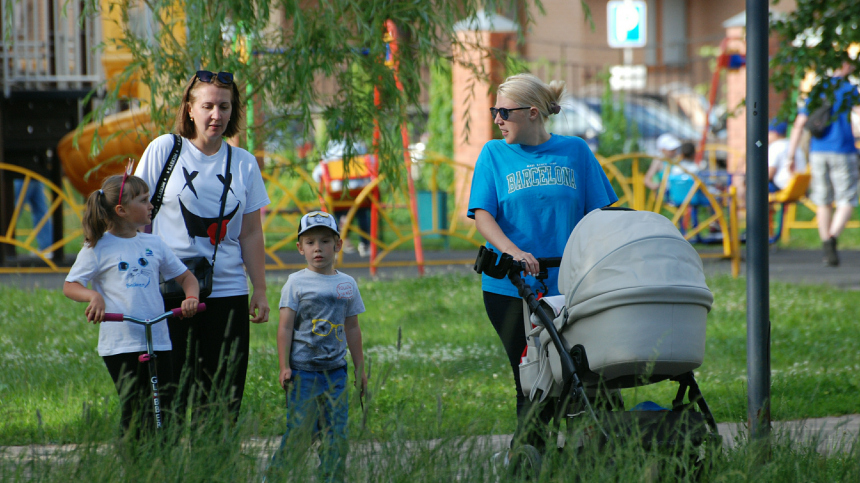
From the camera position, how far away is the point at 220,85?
146 inches

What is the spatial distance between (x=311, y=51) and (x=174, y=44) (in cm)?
93

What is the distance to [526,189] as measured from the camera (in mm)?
3857

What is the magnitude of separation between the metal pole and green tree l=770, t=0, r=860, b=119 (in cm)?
294

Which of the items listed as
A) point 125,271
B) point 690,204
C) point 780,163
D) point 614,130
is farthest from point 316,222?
point 614,130

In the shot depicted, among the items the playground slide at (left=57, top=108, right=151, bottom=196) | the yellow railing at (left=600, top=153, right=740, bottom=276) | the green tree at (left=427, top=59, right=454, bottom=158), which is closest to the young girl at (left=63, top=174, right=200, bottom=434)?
the playground slide at (left=57, top=108, right=151, bottom=196)

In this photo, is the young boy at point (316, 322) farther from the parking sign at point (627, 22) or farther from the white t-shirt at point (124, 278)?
the parking sign at point (627, 22)

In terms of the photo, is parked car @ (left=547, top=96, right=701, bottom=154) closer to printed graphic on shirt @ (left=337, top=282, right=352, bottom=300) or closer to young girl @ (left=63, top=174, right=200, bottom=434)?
printed graphic on shirt @ (left=337, top=282, right=352, bottom=300)

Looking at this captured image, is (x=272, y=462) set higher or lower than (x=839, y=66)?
lower

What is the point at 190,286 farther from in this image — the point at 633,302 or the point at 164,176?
the point at 633,302

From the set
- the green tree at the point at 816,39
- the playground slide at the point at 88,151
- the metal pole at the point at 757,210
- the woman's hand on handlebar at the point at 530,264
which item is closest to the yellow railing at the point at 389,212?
the playground slide at the point at 88,151

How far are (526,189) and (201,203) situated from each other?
51.6 inches

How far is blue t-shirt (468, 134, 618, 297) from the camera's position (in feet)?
12.7

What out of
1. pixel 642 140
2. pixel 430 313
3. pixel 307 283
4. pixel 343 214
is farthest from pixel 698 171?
pixel 307 283

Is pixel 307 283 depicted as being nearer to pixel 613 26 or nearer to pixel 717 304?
pixel 717 304
